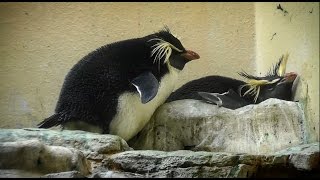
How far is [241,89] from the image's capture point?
9.32 ft

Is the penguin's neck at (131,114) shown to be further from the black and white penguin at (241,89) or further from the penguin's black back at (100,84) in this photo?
the black and white penguin at (241,89)

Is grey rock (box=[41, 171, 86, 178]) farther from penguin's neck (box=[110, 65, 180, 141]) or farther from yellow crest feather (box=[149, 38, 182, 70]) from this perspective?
yellow crest feather (box=[149, 38, 182, 70])

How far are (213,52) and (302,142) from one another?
1.34 meters

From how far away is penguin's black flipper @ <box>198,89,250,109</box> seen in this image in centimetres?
264

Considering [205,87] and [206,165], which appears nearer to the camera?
[206,165]

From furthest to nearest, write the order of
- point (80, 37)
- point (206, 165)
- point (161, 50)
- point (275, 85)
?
1. point (80, 37)
2. point (275, 85)
3. point (161, 50)
4. point (206, 165)

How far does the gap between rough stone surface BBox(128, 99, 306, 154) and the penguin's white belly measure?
0.08 meters

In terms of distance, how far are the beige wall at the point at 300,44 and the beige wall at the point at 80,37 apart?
0.35 metres

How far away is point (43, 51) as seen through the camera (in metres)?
3.36

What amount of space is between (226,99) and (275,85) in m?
0.31

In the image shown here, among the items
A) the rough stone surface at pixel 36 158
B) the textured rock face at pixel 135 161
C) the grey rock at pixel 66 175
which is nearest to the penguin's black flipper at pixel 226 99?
the textured rock face at pixel 135 161

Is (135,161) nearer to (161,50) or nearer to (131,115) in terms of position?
(131,115)

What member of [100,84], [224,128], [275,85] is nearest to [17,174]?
[100,84]

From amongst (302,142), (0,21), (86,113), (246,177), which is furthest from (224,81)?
(0,21)
